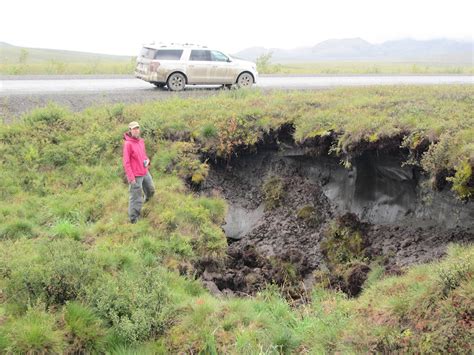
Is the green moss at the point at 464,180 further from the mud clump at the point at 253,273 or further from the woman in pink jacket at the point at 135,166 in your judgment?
the woman in pink jacket at the point at 135,166

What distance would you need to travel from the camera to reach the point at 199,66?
64.5 ft

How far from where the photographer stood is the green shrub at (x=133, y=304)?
7.12 meters

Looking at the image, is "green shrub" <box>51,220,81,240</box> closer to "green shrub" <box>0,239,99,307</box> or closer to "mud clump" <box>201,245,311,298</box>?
"green shrub" <box>0,239,99,307</box>

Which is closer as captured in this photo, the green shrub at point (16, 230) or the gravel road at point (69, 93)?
the green shrub at point (16, 230)

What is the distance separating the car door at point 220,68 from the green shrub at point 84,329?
546 inches

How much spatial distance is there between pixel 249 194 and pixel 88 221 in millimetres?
3934

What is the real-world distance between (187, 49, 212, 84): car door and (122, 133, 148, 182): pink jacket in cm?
965

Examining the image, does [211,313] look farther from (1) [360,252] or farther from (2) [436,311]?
(1) [360,252]

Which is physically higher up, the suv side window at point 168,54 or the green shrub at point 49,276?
the suv side window at point 168,54

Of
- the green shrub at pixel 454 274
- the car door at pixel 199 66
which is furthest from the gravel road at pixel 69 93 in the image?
the green shrub at pixel 454 274

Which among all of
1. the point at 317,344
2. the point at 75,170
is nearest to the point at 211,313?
the point at 317,344

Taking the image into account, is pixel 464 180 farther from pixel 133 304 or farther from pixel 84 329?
pixel 84 329

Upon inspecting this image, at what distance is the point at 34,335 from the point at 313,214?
6625mm

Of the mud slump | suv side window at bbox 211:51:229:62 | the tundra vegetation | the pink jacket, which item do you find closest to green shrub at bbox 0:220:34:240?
the tundra vegetation
